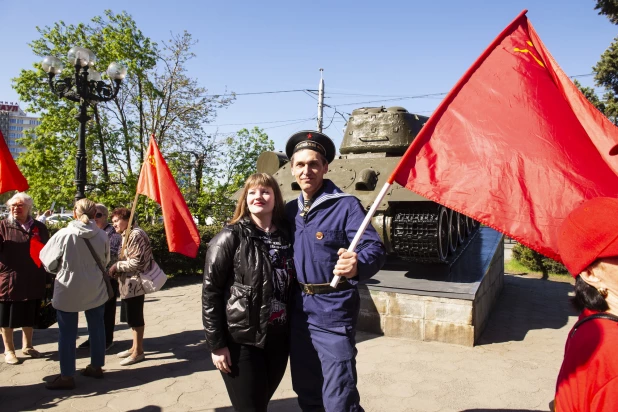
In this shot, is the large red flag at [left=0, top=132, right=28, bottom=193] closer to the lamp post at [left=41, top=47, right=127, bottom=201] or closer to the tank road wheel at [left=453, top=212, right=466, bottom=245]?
the lamp post at [left=41, top=47, right=127, bottom=201]

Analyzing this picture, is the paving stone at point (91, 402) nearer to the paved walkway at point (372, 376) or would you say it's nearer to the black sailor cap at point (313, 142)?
the paved walkway at point (372, 376)

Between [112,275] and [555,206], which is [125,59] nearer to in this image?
[112,275]

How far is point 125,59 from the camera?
1608 cm

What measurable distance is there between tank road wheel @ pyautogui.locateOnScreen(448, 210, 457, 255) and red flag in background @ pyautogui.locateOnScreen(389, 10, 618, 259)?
552cm

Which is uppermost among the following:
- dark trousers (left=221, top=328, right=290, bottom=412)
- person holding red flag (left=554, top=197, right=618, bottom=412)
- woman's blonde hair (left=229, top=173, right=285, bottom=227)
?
woman's blonde hair (left=229, top=173, right=285, bottom=227)

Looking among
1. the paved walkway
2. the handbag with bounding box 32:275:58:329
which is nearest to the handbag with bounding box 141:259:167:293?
the paved walkway

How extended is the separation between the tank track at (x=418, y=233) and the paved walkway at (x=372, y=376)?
4.32ft

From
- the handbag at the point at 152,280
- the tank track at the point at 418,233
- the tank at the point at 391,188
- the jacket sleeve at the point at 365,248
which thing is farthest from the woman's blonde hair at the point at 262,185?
the tank track at the point at 418,233

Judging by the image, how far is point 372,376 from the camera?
175 inches

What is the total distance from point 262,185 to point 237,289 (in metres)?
0.59

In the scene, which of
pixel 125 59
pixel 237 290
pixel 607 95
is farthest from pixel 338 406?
pixel 607 95

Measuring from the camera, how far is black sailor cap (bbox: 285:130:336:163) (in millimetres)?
2651

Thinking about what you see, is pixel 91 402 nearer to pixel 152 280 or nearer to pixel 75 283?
pixel 75 283

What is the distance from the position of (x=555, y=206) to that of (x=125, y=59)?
16759mm
